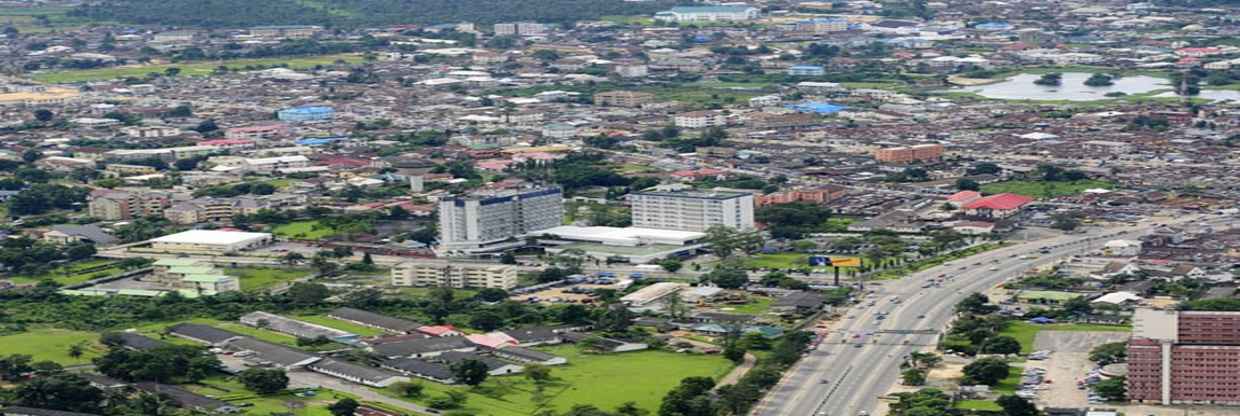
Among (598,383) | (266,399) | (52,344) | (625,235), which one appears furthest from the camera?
(625,235)

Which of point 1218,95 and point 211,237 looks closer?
point 211,237

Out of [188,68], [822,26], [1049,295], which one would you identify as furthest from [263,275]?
[822,26]

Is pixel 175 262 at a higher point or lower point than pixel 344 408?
lower

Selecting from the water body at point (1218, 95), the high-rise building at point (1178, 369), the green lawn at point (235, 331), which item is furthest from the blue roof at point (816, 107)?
the high-rise building at point (1178, 369)

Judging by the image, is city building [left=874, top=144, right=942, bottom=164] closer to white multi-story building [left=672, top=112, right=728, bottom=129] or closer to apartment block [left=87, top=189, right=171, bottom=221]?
white multi-story building [left=672, top=112, right=728, bottom=129]

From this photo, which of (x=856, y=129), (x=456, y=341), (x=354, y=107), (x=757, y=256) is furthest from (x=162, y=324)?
(x=354, y=107)

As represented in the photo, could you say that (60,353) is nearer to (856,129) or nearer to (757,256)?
(757,256)

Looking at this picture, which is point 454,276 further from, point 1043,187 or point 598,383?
point 1043,187
